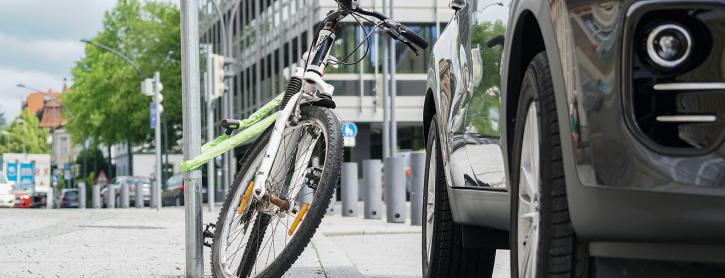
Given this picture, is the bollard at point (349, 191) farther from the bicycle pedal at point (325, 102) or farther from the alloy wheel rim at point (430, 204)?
the bicycle pedal at point (325, 102)

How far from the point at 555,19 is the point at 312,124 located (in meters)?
2.27

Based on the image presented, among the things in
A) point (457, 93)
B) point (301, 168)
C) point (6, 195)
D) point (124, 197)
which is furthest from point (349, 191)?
point (6, 195)

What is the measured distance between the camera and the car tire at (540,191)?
268 centimetres

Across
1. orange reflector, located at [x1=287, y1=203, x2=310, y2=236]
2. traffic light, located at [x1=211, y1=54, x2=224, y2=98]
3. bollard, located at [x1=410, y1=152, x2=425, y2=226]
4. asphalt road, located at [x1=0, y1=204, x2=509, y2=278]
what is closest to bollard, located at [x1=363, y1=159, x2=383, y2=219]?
bollard, located at [x1=410, y1=152, x2=425, y2=226]

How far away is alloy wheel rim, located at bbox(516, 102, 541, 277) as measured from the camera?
294 centimetres

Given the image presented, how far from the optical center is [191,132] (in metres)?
5.76

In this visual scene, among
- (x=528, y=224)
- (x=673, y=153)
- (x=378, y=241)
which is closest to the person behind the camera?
(x=673, y=153)

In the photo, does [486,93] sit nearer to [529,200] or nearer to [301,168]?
[529,200]

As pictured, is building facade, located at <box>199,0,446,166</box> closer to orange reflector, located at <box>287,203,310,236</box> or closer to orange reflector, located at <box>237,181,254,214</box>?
orange reflector, located at <box>237,181,254,214</box>

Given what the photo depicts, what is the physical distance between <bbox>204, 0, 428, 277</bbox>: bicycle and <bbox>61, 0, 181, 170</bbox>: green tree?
153ft

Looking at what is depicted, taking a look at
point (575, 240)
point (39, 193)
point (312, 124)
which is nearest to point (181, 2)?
point (312, 124)

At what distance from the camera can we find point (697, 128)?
2389 mm

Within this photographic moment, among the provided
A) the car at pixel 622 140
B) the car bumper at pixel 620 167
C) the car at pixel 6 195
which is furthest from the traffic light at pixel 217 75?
the car bumper at pixel 620 167

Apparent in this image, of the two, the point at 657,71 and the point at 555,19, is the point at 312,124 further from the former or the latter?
the point at 657,71
